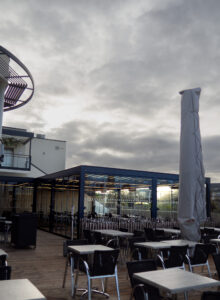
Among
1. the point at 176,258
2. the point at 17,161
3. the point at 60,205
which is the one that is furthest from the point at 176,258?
the point at 17,161

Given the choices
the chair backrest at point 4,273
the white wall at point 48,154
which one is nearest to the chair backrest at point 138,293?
the chair backrest at point 4,273

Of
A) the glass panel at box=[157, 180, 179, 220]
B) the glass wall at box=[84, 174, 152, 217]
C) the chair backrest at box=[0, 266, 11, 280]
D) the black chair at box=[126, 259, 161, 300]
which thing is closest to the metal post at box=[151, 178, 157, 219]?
the glass wall at box=[84, 174, 152, 217]

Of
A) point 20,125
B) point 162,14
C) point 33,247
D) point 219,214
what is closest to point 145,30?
point 162,14

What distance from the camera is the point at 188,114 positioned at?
648 cm

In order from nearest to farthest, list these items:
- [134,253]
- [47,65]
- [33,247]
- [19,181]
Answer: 1. [134,253]
2. [33,247]
3. [47,65]
4. [19,181]

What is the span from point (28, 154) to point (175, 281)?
20133 mm

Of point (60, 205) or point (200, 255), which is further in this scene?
point (60, 205)

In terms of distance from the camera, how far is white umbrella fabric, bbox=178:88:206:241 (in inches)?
240

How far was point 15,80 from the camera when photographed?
10.0 m

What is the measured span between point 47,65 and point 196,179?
755 cm

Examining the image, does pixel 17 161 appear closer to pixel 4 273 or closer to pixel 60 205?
pixel 60 205

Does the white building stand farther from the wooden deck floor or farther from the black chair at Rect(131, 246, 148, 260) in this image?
the black chair at Rect(131, 246, 148, 260)

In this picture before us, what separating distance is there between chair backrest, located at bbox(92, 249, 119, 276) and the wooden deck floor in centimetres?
61

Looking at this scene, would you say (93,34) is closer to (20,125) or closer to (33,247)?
(33,247)
